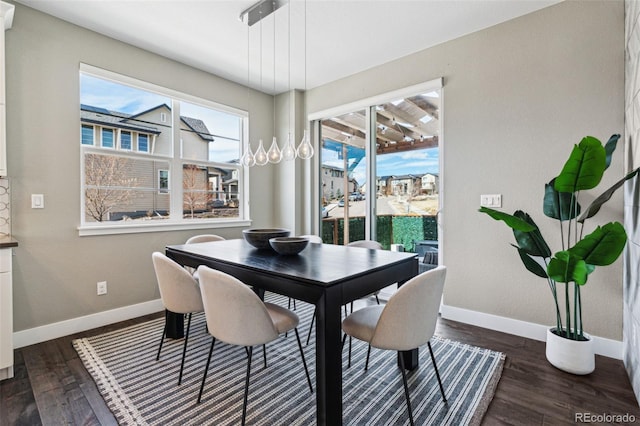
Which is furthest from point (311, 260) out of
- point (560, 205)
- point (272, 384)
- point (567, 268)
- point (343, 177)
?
point (343, 177)

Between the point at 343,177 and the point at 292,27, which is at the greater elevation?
the point at 292,27

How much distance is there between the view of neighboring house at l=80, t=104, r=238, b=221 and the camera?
2930mm

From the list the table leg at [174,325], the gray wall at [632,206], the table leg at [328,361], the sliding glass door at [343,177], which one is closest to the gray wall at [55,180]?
the table leg at [174,325]

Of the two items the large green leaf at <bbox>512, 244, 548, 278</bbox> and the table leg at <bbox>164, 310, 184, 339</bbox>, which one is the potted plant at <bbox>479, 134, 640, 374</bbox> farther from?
the table leg at <bbox>164, 310, 184, 339</bbox>

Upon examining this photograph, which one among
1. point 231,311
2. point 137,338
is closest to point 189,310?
point 231,311

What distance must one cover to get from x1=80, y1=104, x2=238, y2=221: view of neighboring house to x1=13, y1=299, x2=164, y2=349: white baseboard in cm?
92

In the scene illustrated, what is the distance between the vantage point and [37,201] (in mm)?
2539

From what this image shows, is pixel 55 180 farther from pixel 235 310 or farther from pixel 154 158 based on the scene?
pixel 235 310

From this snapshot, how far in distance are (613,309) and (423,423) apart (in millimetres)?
1844

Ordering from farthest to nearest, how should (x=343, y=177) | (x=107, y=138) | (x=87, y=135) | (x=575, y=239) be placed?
(x=343, y=177) < (x=107, y=138) < (x=87, y=135) < (x=575, y=239)

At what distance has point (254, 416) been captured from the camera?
1.62m

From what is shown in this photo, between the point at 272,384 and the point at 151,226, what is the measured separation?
222 centimetres

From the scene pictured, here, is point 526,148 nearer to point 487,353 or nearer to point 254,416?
point 487,353

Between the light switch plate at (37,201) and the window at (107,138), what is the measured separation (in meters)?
0.70
